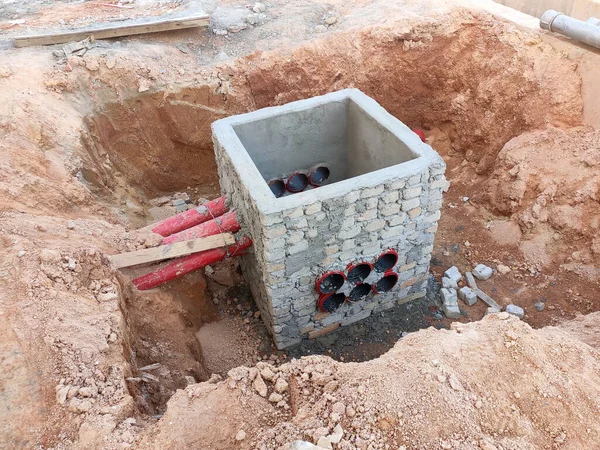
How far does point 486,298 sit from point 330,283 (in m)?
2.23

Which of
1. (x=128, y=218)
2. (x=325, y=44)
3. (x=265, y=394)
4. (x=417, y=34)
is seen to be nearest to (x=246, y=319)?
(x=128, y=218)

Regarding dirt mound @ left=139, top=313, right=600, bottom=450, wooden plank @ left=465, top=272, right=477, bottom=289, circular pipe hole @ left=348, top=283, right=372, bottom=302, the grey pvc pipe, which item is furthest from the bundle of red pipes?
the grey pvc pipe

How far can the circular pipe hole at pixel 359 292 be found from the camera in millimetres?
4934

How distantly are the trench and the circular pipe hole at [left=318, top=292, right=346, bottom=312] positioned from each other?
1.76ft

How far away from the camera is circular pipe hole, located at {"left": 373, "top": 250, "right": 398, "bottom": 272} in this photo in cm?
479

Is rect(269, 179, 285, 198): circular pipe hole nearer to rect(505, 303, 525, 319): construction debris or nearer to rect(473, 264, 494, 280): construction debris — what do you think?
rect(473, 264, 494, 280): construction debris

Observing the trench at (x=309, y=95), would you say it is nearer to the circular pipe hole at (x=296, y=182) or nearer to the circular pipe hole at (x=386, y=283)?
the circular pipe hole at (x=386, y=283)

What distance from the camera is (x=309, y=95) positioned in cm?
730

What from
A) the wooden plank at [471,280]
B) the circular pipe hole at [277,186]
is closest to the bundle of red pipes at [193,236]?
the circular pipe hole at [277,186]

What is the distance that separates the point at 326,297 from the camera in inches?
185

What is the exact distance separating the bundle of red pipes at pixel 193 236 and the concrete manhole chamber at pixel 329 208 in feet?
0.57

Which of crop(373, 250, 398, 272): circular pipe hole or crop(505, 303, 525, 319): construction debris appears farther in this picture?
crop(505, 303, 525, 319): construction debris

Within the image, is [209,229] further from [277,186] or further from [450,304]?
[450,304]

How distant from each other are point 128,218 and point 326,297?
9.74 ft
